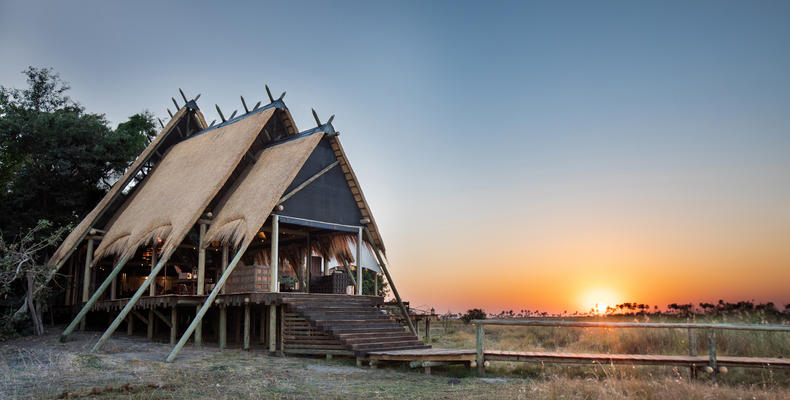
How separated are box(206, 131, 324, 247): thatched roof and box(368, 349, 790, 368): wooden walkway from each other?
4885 millimetres

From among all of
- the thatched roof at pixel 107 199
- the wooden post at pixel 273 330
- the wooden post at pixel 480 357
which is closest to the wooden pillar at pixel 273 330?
the wooden post at pixel 273 330

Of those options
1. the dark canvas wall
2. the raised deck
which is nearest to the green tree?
the raised deck

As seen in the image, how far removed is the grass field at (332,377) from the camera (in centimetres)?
868

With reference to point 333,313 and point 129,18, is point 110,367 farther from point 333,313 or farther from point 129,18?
point 129,18

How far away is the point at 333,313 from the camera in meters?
14.5

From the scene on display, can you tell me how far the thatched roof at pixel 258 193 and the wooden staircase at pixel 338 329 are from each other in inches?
84.0

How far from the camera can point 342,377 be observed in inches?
426

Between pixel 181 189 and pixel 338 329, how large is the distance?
7006 mm

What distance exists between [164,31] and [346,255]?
8.58 meters

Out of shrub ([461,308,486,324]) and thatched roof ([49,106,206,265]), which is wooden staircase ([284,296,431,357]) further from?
shrub ([461,308,486,324])

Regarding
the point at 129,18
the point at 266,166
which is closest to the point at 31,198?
the point at 129,18

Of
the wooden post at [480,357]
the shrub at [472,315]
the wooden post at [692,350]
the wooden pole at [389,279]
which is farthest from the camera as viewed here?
the shrub at [472,315]

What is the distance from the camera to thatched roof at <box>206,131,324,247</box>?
1486 centimetres

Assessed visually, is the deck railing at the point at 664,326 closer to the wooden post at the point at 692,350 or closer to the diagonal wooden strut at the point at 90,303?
the wooden post at the point at 692,350
